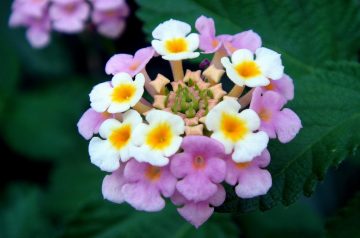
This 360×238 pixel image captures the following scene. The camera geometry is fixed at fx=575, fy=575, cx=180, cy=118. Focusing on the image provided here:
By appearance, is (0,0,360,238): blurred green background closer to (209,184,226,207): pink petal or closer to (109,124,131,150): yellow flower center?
(209,184,226,207): pink petal

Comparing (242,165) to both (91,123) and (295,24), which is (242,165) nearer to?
(91,123)

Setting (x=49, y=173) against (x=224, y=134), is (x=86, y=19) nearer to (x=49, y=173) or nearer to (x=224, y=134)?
(x=49, y=173)

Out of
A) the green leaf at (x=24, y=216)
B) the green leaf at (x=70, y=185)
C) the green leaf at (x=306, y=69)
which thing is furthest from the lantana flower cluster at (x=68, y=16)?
the green leaf at (x=24, y=216)

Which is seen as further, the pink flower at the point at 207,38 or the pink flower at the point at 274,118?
the pink flower at the point at 207,38

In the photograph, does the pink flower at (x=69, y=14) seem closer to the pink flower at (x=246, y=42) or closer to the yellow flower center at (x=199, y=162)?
the pink flower at (x=246, y=42)

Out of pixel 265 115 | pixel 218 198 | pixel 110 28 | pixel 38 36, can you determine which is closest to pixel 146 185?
pixel 218 198
